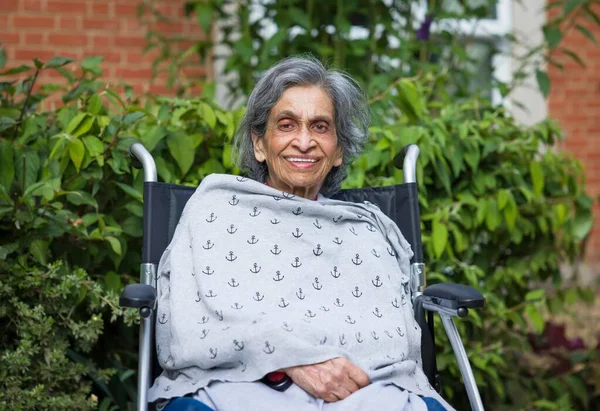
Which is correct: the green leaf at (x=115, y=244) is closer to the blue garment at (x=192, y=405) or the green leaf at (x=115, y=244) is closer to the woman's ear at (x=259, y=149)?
the woman's ear at (x=259, y=149)

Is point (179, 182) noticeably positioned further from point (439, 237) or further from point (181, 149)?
point (439, 237)

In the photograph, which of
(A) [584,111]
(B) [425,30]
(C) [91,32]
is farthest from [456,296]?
(A) [584,111]

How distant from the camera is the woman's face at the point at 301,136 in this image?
9.37 ft

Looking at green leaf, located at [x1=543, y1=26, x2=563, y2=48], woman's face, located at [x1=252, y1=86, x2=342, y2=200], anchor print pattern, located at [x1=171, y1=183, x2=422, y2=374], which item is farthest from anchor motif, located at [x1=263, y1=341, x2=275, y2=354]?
green leaf, located at [x1=543, y1=26, x2=563, y2=48]

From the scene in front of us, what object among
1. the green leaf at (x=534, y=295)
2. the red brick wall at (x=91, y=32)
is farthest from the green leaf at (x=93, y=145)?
the red brick wall at (x=91, y=32)

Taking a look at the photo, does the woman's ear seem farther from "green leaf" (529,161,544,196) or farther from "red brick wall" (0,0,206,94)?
"red brick wall" (0,0,206,94)

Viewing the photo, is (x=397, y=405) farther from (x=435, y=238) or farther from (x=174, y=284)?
(x=435, y=238)

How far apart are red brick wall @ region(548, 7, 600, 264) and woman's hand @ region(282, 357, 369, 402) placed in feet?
14.1

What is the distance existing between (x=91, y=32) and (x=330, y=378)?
3.36 meters

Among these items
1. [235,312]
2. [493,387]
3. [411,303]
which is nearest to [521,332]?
[493,387]

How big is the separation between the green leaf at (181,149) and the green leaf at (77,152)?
33cm

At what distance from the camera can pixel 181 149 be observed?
10.6ft

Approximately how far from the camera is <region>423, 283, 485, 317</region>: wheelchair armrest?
250 cm

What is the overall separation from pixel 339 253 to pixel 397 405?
1.86 ft
